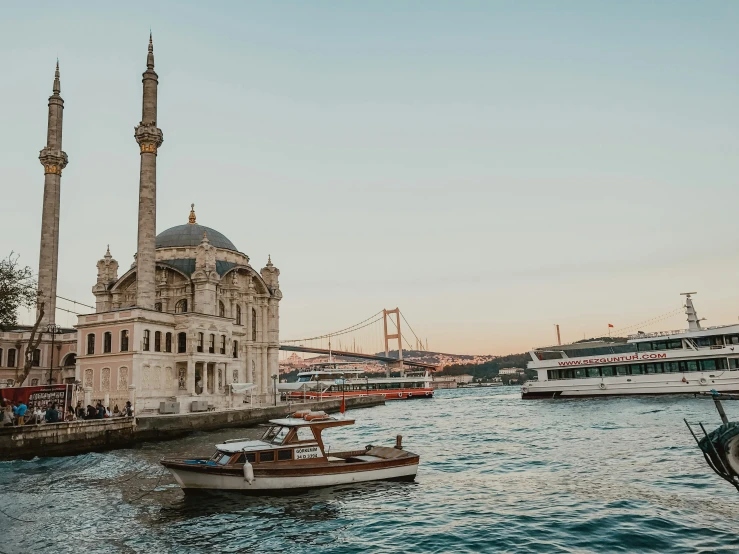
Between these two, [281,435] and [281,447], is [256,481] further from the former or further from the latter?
[281,435]

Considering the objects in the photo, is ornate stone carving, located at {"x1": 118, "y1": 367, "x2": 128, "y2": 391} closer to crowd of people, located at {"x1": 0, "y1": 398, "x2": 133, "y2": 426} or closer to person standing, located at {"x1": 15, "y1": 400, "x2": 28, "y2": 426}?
crowd of people, located at {"x1": 0, "y1": 398, "x2": 133, "y2": 426}

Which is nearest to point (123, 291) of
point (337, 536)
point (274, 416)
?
point (274, 416)

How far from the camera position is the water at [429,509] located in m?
12.1

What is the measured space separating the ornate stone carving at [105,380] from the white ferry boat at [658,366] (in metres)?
41.5

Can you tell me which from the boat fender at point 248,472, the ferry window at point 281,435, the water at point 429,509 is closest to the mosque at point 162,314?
the water at point 429,509

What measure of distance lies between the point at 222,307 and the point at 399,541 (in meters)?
44.0

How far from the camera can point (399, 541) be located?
12.5m

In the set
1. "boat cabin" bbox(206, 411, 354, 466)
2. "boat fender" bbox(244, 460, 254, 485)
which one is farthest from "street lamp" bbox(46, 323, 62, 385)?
"boat fender" bbox(244, 460, 254, 485)

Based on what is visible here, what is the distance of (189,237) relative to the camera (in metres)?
55.1

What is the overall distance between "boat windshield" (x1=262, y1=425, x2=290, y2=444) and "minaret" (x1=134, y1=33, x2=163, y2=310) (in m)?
27.2

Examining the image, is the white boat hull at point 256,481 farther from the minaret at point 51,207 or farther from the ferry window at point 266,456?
the minaret at point 51,207

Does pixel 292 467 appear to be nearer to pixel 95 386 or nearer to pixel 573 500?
pixel 573 500

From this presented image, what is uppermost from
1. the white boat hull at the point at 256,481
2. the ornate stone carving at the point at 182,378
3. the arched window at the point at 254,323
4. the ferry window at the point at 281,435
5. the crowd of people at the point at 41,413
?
the arched window at the point at 254,323

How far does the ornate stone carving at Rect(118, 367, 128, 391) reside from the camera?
3944 cm
